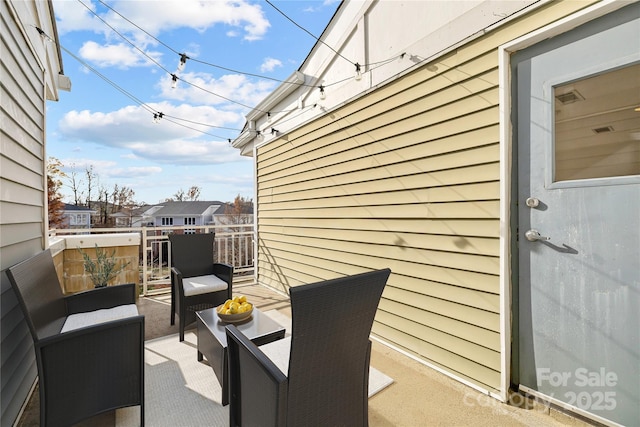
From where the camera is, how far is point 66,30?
3576mm

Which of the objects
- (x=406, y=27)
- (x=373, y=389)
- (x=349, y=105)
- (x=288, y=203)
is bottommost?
(x=373, y=389)

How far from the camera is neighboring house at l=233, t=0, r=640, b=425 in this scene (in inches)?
62.3

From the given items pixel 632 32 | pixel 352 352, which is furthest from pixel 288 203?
pixel 632 32

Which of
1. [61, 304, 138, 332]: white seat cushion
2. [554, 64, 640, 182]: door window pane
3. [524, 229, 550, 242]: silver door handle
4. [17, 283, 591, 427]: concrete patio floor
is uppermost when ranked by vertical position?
[554, 64, 640, 182]: door window pane

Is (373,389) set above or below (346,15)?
below

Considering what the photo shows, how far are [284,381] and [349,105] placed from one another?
3020 millimetres

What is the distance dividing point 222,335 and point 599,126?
280 cm

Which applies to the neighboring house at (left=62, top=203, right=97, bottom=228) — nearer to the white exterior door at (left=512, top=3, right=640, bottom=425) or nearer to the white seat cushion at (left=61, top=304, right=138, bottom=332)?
the white seat cushion at (left=61, top=304, right=138, bottom=332)

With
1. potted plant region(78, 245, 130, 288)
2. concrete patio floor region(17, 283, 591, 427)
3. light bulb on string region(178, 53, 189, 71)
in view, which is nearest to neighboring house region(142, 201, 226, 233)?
potted plant region(78, 245, 130, 288)

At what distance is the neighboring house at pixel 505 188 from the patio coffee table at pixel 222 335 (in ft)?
4.18

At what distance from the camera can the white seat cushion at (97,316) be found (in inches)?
83.5

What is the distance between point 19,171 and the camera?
200 centimetres

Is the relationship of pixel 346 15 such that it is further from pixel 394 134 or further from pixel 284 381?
pixel 284 381

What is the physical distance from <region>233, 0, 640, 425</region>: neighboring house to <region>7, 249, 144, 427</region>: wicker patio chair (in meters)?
2.20
